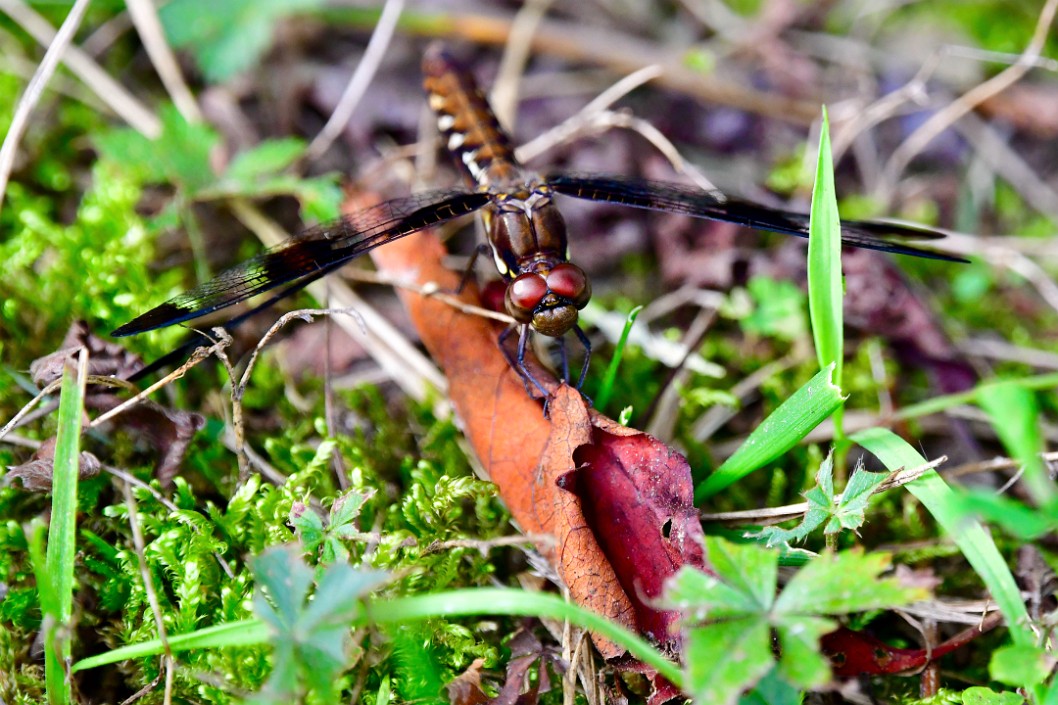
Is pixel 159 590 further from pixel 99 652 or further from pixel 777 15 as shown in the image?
pixel 777 15

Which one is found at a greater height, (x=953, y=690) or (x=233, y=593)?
(x=233, y=593)

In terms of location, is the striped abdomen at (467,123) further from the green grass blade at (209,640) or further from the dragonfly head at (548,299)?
the green grass blade at (209,640)

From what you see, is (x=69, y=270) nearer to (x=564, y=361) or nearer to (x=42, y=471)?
(x=42, y=471)

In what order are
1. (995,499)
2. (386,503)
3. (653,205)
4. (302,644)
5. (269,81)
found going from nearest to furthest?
(995,499), (302,644), (386,503), (653,205), (269,81)

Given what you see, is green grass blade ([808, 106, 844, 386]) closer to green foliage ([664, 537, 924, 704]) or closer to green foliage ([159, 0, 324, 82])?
green foliage ([664, 537, 924, 704])

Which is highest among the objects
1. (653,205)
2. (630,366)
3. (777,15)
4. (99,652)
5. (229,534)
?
(777,15)

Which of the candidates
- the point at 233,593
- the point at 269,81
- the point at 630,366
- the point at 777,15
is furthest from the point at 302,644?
the point at 777,15
